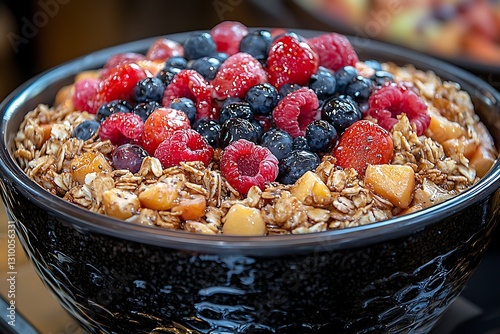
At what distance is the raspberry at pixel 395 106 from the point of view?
2.92 feet

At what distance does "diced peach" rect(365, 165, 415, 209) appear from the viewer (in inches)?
29.9

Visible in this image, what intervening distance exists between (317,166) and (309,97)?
0.11 meters

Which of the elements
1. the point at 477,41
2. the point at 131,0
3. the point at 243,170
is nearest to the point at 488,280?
the point at 243,170

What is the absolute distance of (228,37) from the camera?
41.8 inches

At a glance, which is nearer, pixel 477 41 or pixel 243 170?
pixel 243 170

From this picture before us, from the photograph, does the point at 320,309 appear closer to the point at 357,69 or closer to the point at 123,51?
the point at 357,69

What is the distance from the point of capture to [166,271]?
2.09 feet

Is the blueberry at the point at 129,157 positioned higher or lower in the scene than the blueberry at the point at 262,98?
lower

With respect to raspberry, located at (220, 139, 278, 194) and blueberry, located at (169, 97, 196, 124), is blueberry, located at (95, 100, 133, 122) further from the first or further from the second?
raspberry, located at (220, 139, 278, 194)

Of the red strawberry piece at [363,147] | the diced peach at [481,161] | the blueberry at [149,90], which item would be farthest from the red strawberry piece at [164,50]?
the diced peach at [481,161]

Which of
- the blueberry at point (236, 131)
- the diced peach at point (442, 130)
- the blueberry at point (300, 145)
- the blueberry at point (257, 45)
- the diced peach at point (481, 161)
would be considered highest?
the blueberry at point (257, 45)

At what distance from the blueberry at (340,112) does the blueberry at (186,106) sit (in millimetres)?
177

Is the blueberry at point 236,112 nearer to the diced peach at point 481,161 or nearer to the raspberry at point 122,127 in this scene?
the raspberry at point 122,127

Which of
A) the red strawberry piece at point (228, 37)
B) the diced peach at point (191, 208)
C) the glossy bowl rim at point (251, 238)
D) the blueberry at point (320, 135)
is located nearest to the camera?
the glossy bowl rim at point (251, 238)
